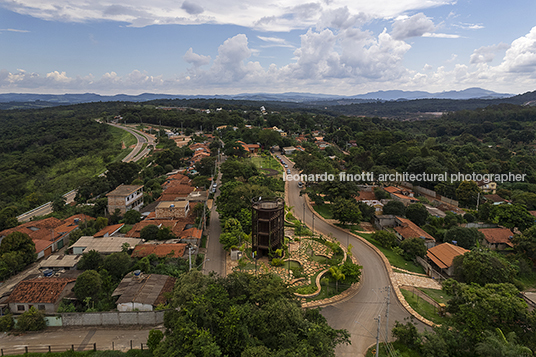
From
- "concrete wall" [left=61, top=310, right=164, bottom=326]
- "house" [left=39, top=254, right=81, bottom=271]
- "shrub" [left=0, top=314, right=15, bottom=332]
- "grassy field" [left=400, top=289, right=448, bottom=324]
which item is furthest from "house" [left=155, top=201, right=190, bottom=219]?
"grassy field" [left=400, top=289, right=448, bottom=324]

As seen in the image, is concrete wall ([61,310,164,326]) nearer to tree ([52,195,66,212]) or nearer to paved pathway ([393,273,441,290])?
paved pathway ([393,273,441,290])

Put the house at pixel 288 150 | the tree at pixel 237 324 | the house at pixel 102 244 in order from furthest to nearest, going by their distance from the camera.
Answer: the house at pixel 288 150 < the house at pixel 102 244 < the tree at pixel 237 324

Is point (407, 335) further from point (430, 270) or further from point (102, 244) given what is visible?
point (102, 244)

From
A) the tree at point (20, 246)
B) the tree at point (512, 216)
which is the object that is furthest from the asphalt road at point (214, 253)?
the tree at point (512, 216)

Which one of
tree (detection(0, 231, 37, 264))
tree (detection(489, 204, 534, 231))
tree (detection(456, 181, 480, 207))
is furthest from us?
tree (detection(456, 181, 480, 207))

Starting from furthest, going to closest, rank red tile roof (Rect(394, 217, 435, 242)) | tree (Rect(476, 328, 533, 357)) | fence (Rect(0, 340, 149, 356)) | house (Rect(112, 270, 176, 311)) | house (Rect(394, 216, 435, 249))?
1. red tile roof (Rect(394, 217, 435, 242))
2. house (Rect(394, 216, 435, 249))
3. house (Rect(112, 270, 176, 311))
4. fence (Rect(0, 340, 149, 356))
5. tree (Rect(476, 328, 533, 357))

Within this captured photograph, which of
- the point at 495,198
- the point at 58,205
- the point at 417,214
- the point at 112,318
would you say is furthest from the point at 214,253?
the point at 495,198

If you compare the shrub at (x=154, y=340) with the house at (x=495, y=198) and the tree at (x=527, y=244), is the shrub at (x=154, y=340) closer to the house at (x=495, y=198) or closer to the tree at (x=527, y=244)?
the tree at (x=527, y=244)

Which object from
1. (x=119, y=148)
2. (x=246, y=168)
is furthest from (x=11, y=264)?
(x=119, y=148)
